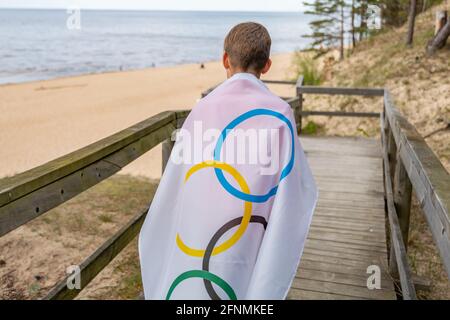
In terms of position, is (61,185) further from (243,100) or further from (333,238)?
(333,238)

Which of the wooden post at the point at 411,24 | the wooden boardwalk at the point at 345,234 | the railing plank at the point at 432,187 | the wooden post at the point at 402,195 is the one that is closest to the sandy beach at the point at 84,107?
the wooden boardwalk at the point at 345,234

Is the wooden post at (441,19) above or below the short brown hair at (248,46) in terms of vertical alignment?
above

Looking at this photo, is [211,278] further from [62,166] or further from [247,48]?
[247,48]

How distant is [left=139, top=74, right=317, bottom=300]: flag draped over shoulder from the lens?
1742 millimetres

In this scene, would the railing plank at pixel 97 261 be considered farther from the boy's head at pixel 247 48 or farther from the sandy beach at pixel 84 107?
the sandy beach at pixel 84 107

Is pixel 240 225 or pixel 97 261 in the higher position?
pixel 240 225

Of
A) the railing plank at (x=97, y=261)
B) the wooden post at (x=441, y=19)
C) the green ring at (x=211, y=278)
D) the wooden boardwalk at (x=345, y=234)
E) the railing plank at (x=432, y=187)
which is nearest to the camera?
the railing plank at (x=432, y=187)

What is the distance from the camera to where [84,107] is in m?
21.8

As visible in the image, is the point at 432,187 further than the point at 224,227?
Yes

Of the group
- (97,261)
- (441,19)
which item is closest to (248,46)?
(97,261)

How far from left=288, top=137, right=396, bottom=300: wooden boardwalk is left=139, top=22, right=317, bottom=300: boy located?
1718 mm

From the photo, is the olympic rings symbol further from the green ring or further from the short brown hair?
the short brown hair

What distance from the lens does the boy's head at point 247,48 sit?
1.86 meters

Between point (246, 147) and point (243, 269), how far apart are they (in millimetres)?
461
